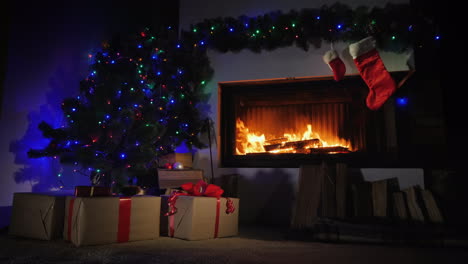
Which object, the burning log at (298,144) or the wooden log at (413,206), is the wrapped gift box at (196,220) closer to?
the burning log at (298,144)

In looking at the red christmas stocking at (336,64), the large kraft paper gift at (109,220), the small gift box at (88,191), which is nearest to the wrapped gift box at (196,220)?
the large kraft paper gift at (109,220)

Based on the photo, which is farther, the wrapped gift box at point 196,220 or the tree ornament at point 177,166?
the tree ornament at point 177,166

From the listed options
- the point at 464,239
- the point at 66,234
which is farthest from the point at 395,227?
the point at 66,234

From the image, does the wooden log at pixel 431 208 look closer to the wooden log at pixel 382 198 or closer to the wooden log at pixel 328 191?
the wooden log at pixel 382 198

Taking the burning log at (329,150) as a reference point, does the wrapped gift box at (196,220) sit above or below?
below

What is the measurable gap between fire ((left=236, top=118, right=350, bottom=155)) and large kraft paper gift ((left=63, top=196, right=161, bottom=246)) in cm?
150

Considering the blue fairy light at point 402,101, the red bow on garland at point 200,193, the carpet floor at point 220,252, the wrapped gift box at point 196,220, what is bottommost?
the carpet floor at point 220,252

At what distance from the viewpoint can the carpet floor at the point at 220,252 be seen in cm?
176

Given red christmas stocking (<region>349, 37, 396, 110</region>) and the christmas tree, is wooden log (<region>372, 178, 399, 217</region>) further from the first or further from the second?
the christmas tree

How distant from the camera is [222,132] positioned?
3.65 meters

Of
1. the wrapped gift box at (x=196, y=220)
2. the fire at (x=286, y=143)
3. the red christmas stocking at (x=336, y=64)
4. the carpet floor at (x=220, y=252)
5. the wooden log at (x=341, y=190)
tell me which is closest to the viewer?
the carpet floor at (x=220, y=252)

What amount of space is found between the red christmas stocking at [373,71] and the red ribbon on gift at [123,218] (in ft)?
7.67

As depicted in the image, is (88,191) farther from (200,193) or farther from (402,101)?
(402,101)

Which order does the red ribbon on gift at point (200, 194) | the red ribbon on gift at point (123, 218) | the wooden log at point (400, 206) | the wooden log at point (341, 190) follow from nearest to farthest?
the red ribbon on gift at point (123, 218)
the red ribbon on gift at point (200, 194)
the wooden log at point (400, 206)
the wooden log at point (341, 190)
